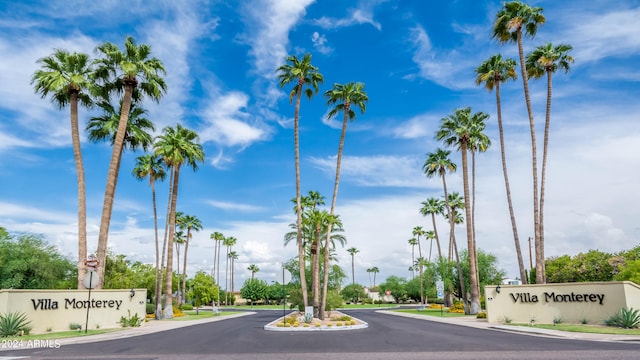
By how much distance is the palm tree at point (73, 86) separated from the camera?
1168 inches

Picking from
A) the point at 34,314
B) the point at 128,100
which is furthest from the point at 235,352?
the point at 128,100

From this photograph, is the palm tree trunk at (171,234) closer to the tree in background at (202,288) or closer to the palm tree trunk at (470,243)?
the tree in background at (202,288)

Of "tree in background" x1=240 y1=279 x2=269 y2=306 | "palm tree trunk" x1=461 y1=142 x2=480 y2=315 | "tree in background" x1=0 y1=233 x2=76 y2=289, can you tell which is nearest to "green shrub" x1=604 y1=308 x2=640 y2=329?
"palm tree trunk" x1=461 y1=142 x2=480 y2=315

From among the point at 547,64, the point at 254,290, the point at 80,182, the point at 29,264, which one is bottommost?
the point at 254,290

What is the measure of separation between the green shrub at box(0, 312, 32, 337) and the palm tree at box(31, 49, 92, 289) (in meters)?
7.45

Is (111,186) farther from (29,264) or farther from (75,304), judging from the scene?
(29,264)

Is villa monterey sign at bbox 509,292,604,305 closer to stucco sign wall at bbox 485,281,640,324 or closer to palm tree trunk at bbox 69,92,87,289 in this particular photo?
stucco sign wall at bbox 485,281,640,324

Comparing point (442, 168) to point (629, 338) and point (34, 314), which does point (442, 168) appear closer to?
point (629, 338)

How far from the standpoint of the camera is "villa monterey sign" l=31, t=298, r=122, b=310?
2377cm

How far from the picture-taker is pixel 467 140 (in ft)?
134

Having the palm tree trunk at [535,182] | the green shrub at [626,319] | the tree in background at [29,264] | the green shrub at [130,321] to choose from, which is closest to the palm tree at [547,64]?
the palm tree trunk at [535,182]

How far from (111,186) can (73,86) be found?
727 centimetres

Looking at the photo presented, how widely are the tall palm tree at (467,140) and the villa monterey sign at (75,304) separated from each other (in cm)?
2834

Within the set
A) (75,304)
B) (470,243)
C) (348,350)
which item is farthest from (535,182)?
(75,304)
